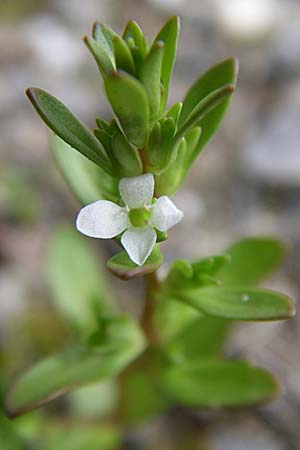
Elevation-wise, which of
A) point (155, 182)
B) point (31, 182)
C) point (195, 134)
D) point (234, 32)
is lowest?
point (31, 182)

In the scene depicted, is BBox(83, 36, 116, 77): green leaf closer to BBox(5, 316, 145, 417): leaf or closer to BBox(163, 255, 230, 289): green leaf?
BBox(163, 255, 230, 289): green leaf

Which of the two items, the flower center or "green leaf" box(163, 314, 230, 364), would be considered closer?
the flower center

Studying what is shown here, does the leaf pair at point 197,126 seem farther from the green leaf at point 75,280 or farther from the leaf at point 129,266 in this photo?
the green leaf at point 75,280

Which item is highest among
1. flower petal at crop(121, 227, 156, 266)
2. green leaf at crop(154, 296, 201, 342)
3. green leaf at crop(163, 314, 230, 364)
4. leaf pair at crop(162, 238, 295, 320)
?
flower petal at crop(121, 227, 156, 266)

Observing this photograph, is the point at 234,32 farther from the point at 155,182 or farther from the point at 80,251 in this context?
the point at 155,182

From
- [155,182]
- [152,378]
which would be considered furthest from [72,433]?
[155,182]

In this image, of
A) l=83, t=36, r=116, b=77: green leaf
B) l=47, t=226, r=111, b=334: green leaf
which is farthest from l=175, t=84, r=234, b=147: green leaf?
l=47, t=226, r=111, b=334: green leaf
